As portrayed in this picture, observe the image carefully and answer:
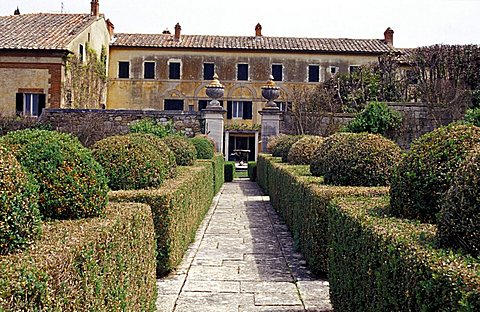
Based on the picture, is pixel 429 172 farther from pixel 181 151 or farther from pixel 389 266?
pixel 181 151

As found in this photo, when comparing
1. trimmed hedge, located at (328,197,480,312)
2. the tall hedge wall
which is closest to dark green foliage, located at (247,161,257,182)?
the tall hedge wall

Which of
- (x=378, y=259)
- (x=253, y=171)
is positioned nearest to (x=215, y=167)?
(x=253, y=171)

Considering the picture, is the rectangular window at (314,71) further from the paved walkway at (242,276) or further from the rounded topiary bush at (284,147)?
the paved walkway at (242,276)

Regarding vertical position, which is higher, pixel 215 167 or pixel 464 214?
pixel 464 214

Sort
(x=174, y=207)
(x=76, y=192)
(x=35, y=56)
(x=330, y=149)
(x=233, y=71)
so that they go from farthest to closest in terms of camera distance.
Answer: (x=233, y=71), (x=35, y=56), (x=330, y=149), (x=174, y=207), (x=76, y=192)

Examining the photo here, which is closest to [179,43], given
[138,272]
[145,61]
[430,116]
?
[145,61]

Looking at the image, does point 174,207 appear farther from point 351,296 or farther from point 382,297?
point 382,297

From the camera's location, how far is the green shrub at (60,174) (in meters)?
4.59

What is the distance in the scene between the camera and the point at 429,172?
480cm

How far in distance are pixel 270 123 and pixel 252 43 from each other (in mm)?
16331

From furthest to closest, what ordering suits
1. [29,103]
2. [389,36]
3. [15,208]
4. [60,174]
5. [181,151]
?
1. [389,36]
2. [29,103]
3. [181,151]
4. [60,174]
5. [15,208]

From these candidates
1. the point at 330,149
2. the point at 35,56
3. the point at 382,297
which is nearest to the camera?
the point at 382,297

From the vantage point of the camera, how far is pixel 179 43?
39500mm

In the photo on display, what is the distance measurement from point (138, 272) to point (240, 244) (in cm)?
496
